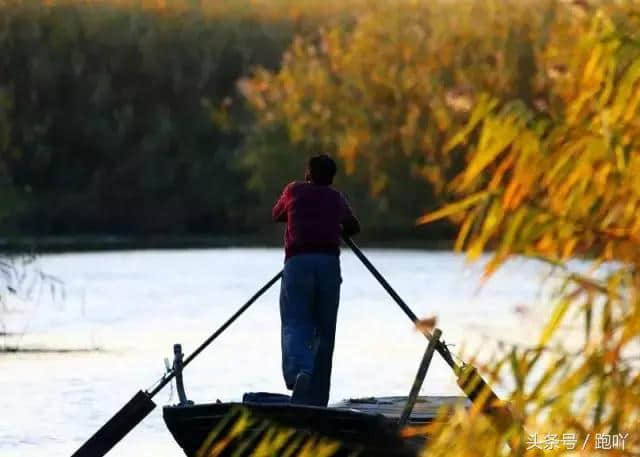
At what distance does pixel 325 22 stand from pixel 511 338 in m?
36.2

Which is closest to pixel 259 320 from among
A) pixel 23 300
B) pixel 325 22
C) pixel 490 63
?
pixel 23 300

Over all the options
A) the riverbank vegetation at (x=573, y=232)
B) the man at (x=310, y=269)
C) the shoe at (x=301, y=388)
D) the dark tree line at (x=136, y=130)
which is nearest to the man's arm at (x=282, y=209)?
the man at (x=310, y=269)

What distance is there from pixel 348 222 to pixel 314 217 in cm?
23

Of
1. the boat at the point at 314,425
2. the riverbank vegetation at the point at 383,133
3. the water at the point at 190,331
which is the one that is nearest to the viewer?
the riverbank vegetation at the point at 383,133

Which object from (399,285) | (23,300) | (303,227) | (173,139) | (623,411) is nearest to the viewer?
(623,411)

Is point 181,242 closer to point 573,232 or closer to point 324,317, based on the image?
point 324,317

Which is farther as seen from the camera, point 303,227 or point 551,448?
point 303,227

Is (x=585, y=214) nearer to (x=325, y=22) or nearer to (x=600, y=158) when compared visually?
(x=600, y=158)

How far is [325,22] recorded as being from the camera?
57469 mm

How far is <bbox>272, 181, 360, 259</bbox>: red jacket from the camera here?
35.5ft

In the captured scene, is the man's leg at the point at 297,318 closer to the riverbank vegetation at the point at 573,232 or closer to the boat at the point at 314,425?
the boat at the point at 314,425

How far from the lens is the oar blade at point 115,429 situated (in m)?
10.9

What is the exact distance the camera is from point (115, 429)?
11016mm

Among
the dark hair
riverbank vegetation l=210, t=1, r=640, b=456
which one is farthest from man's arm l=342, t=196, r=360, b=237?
riverbank vegetation l=210, t=1, r=640, b=456
